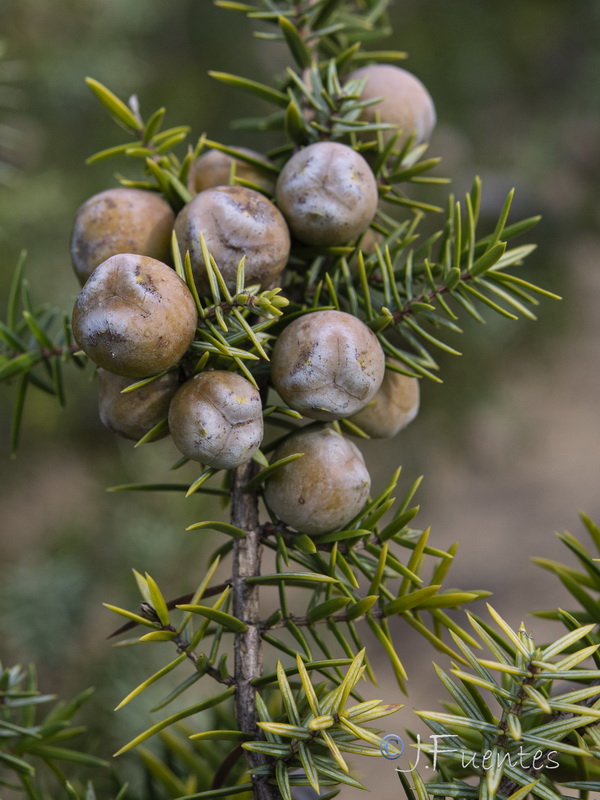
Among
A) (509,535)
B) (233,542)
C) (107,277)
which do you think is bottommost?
(509,535)

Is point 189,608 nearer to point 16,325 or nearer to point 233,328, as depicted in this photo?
point 233,328

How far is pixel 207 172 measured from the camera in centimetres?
38

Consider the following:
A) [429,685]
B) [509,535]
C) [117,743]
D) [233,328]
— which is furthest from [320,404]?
[509,535]

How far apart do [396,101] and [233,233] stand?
0.15 metres

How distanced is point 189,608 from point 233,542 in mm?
62

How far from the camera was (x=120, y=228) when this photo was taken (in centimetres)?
34

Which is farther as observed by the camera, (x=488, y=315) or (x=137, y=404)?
(x=488, y=315)

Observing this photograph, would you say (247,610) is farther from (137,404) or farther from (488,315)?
(488,315)

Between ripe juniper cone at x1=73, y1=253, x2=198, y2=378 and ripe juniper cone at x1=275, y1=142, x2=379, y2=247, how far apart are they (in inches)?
3.1

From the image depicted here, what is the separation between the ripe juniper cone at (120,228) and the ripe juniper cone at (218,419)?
0.27 ft

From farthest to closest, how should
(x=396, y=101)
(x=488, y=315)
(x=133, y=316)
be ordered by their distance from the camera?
(x=488, y=315) → (x=396, y=101) → (x=133, y=316)

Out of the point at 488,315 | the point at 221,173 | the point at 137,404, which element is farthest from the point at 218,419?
the point at 488,315

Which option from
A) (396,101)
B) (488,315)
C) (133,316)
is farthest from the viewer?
(488,315)

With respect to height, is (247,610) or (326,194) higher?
(326,194)
